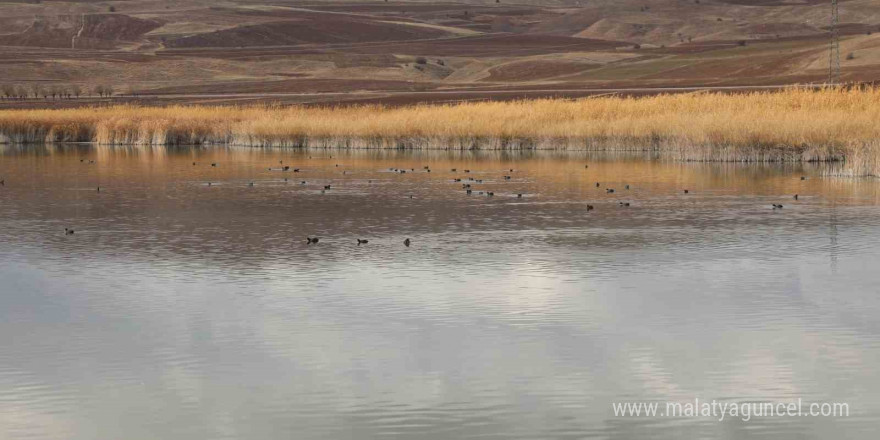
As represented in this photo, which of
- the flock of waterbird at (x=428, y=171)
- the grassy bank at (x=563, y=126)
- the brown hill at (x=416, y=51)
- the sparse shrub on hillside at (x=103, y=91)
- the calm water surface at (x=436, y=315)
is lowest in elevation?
the calm water surface at (x=436, y=315)

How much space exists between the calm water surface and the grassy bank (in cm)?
911

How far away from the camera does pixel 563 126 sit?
1937 inches

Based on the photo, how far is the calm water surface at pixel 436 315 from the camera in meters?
11.8

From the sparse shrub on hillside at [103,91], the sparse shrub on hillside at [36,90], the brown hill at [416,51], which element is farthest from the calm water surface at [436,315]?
the sparse shrub on hillside at [103,91]

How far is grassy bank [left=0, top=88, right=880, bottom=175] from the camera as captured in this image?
134 feet

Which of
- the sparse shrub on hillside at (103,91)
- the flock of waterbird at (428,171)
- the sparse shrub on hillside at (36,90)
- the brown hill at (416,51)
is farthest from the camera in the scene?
the sparse shrub on hillside at (103,91)

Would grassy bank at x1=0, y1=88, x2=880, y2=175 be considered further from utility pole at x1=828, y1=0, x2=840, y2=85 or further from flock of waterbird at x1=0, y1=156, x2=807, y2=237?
utility pole at x1=828, y1=0, x2=840, y2=85

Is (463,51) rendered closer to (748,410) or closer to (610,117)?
(610,117)

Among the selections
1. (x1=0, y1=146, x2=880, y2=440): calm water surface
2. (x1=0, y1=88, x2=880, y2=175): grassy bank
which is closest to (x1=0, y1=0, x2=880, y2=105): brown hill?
(x1=0, y1=88, x2=880, y2=175): grassy bank

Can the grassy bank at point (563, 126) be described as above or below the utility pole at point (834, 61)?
below

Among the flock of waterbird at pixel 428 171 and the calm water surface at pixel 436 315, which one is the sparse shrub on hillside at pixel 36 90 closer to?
the flock of waterbird at pixel 428 171

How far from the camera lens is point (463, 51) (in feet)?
503

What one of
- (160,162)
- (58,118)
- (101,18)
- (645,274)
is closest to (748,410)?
(645,274)

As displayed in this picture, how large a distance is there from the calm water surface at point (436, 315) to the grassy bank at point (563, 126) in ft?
29.9
